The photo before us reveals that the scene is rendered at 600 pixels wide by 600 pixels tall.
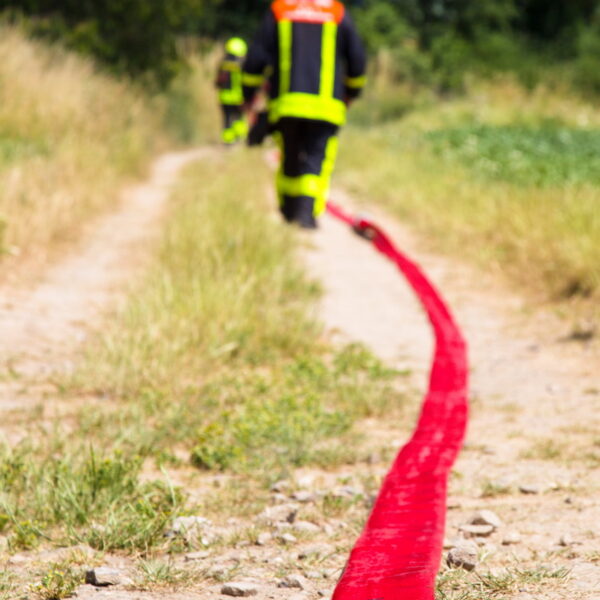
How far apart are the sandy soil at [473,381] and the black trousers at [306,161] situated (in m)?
0.36

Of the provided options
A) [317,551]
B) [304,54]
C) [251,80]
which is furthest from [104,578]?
[251,80]

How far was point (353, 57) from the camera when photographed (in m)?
6.32

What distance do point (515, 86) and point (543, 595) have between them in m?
24.8

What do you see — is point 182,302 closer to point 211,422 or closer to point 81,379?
point 81,379

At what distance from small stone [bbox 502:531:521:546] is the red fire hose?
14cm

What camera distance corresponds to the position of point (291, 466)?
9.20 ft

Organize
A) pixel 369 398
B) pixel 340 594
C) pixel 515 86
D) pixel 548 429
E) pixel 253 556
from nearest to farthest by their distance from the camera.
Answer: pixel 340 594, pixel 253 556, pixel 548 429, pixel 369 398, pixel 515 86

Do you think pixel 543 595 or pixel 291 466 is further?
pixel 291 466

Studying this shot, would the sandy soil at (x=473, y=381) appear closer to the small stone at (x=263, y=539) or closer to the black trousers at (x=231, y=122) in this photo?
the small stone at (x=263, y=539)

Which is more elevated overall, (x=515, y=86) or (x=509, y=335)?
(x=515, y=86)

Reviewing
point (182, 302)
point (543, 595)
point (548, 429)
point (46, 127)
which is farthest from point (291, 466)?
point (46, 127)

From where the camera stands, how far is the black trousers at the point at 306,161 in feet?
20.8

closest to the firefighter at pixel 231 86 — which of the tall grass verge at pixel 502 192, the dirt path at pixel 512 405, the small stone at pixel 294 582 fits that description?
the tall grass verge at pixel 502 192

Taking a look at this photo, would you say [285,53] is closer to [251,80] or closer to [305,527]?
[251,80]
